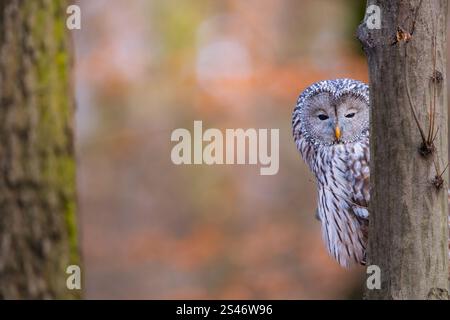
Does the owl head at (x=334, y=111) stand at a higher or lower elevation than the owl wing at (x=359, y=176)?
higher

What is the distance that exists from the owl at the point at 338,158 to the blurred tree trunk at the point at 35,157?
1237 millimetres

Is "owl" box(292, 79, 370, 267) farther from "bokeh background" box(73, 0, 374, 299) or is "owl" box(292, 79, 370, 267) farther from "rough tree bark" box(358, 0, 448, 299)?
"bokeh background" box(73, 0, 374, 299)

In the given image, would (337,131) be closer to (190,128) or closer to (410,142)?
(410,142)

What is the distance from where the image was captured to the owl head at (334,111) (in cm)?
349

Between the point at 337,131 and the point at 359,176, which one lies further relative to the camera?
the point at 359,176

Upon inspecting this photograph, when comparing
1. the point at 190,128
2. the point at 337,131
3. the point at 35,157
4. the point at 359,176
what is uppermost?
the point at 190,128


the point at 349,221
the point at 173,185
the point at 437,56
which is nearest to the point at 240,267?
the point at 173,185

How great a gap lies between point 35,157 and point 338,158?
5.17 feet

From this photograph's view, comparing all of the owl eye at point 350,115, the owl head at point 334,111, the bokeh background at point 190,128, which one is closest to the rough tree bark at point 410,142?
the owl head at point 334,111

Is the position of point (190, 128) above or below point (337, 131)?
above

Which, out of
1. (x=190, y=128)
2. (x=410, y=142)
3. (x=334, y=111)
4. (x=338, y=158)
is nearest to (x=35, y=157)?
(x=334, y=111)

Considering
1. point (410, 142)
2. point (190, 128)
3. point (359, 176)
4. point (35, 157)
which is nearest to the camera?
point (410, 142)

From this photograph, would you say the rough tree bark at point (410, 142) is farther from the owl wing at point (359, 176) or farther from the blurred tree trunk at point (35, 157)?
the blurred tree trunk at point (35, 157)

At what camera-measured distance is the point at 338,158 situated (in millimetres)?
4023
